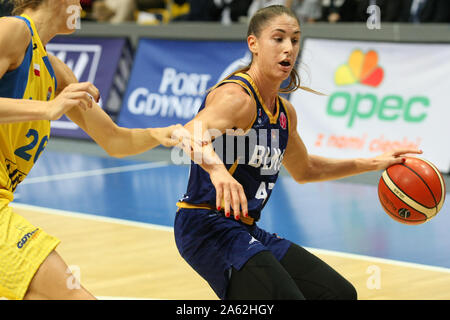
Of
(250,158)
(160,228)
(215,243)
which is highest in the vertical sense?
(250,158)

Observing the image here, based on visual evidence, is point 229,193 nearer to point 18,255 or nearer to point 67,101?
point 67,101

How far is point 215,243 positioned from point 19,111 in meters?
1.14

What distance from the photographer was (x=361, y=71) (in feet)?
32.6

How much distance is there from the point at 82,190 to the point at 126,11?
5676 millimetres

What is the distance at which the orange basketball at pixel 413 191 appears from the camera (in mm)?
4094

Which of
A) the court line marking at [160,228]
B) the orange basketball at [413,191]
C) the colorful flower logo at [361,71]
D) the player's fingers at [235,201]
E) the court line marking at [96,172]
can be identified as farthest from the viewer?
the colorful flower logo at [361,71]

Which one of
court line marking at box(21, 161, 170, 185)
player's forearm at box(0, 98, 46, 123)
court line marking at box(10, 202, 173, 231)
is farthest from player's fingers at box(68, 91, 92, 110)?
court line marking at box(21, 161, 170, 185)

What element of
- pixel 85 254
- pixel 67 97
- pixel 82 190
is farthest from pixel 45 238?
pixel 82 190

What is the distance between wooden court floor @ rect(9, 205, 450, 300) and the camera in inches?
199

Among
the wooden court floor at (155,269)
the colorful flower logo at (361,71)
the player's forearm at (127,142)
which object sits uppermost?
the player's forearm at (127,142)
